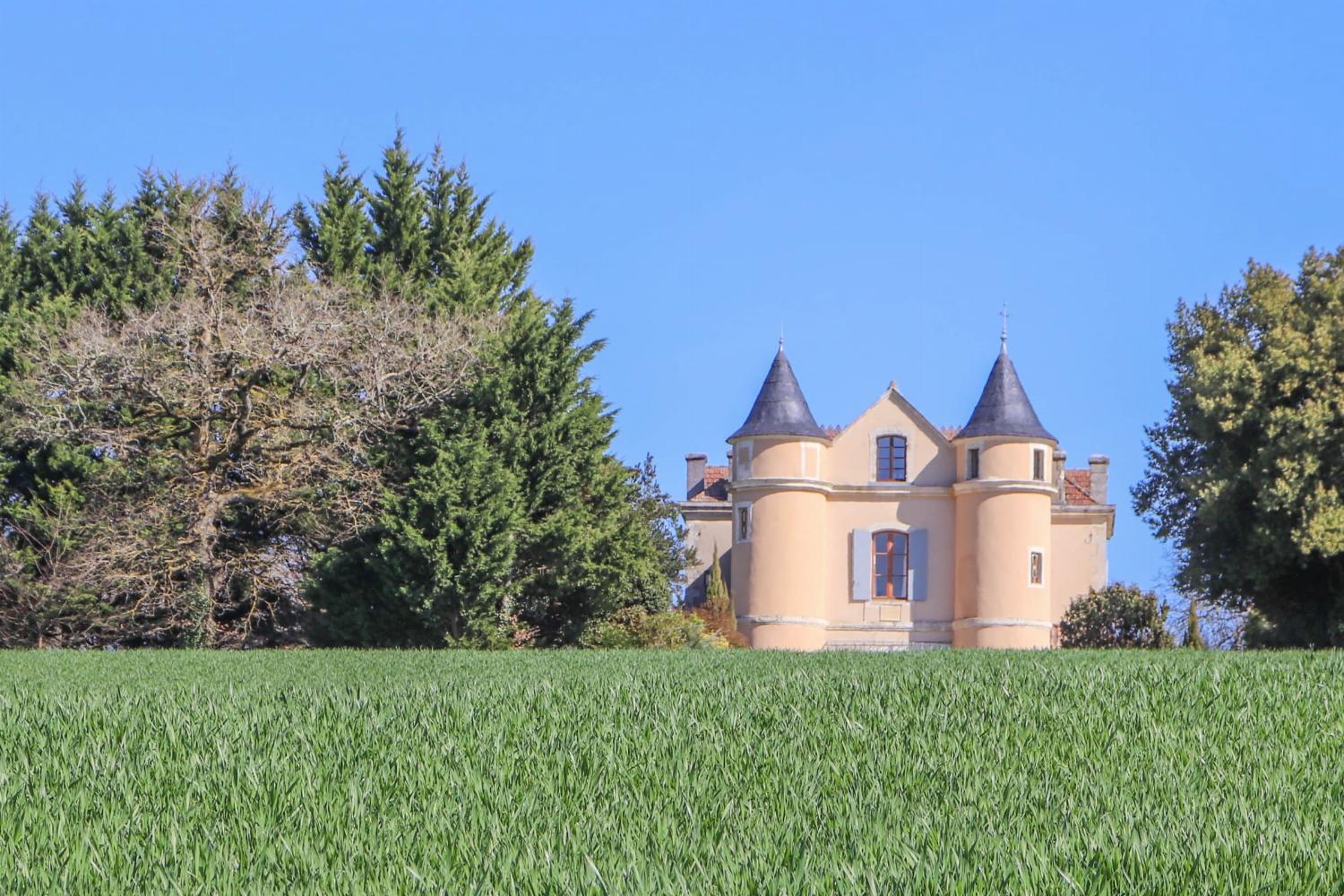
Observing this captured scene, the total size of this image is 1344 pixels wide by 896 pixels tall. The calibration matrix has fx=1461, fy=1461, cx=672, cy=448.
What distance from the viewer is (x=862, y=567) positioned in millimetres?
42906

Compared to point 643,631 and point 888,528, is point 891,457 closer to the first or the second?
point 888,528

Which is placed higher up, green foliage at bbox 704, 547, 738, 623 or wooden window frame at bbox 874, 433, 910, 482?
wooden window frame at bbox 874, 433, 910, 482

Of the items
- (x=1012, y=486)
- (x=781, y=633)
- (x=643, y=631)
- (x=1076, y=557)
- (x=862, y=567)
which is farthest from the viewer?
(x=1076, y=557)

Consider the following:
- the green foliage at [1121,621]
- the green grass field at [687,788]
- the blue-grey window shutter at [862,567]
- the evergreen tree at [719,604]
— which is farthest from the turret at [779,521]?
the green grass field at [687,788]

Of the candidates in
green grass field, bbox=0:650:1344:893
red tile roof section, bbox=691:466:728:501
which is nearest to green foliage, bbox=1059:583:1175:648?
red tile roof section, bbox=691:466:728:501

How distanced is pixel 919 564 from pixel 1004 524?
2936 mm

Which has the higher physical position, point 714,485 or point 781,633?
point 714,485

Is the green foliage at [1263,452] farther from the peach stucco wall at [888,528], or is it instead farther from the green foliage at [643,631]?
the green foliage at [643,631]

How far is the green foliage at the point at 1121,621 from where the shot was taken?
121 ft

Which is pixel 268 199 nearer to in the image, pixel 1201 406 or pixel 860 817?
pixel 1201 406

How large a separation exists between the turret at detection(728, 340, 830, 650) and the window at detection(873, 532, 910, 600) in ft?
5.80

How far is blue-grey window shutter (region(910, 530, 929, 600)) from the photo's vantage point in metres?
42.8

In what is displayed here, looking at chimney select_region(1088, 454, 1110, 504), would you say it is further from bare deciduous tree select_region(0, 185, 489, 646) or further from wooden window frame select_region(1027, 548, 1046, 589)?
bare deciduous tree select_region(0, 185, 489, 646)

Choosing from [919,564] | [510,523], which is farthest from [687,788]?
[919,564]
